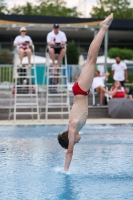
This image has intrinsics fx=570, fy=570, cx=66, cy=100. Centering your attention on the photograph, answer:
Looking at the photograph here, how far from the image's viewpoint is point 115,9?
62.1m

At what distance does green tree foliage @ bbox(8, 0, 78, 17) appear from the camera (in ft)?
205

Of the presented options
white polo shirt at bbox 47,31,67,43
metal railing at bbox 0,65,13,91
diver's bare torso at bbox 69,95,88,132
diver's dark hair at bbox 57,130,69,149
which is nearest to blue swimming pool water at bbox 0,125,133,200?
diver's dark hair at bbox 57,130,69,149

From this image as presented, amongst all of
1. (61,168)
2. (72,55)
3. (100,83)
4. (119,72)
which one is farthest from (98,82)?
(72,55)

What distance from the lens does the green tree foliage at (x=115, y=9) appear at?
199 feet

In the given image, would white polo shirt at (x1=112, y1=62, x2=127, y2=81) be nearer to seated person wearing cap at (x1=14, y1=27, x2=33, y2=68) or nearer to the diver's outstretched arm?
seated person wearing cap at (x1=14, y1=27, x2=33, y2=68)

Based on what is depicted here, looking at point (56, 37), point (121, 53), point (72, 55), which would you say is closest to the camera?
point (56, 37)

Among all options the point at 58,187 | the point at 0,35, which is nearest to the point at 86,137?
the point at 58,187

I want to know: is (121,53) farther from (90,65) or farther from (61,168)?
(90,65)

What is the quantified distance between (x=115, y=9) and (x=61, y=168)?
184ft

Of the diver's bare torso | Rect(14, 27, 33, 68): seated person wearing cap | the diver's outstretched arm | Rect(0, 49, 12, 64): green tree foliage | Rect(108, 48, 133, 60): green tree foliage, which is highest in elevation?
Rect(108, 48, 133, 60): green tree foliage

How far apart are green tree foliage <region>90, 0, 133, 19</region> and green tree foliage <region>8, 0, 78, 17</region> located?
159 inches

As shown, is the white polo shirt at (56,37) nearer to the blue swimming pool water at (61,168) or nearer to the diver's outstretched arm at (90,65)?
the blue swimming pool water at (61,168)

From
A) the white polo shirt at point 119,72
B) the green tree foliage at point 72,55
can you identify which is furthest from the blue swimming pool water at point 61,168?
the green tree foliage at point 72,55

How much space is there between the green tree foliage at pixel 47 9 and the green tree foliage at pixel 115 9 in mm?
4046
